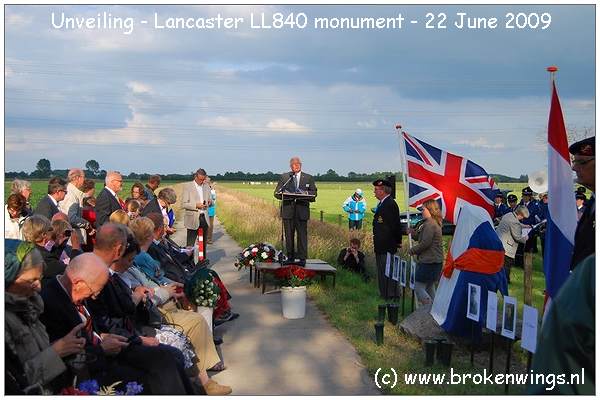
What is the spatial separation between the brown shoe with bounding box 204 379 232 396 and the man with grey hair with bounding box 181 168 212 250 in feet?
30.5

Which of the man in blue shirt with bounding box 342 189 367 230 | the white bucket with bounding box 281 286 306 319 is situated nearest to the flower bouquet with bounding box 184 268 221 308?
the white bucket with bounding box 281 286 306 319

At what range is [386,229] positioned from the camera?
10.4 metres

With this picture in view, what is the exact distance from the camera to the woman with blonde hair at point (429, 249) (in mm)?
9211

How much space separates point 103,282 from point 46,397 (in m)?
1.00

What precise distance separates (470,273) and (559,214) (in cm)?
212

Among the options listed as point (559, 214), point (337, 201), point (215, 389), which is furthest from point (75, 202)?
point (337, 201)

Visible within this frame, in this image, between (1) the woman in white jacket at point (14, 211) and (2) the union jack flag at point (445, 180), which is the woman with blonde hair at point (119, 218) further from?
(2) the union jack flag at point (445, 180)

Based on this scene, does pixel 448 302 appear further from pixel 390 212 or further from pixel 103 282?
pixel 103 282

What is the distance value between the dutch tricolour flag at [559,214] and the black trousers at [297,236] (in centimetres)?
737

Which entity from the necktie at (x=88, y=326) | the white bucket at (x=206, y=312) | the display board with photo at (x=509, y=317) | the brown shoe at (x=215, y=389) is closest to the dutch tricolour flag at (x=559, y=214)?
the display board with photo at (x=509, y=317)

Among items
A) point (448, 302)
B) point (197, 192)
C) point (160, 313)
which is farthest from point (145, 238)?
point (197, 192)

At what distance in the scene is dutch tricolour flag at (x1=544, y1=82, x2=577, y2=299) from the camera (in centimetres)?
538

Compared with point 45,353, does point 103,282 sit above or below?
above

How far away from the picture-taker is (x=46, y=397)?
3.75 m
